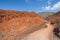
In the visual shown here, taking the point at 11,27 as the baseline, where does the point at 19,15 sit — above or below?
above

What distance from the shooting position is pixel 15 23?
25531 millimetres

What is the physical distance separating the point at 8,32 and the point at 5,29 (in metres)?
1.07

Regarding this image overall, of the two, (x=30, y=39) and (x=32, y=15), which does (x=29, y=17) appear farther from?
(x=30, y=39)

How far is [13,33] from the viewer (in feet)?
76.4

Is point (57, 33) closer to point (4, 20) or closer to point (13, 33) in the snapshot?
point (13, 33)

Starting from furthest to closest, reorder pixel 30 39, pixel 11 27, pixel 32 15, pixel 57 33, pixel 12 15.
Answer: pixel 32 15 → pixel 12 15 → pixel 11 27 → pixel 30 39 → pixel 57 33

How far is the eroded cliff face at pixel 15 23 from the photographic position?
23.3 meters

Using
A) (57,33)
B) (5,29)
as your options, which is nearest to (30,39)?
(57,33)

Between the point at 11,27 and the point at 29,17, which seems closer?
the point at 11,27

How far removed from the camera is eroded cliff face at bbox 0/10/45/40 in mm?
23292

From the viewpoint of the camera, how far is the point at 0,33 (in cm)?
2347

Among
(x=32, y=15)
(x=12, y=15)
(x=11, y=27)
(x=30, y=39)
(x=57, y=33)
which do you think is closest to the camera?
(x=57, y=33)

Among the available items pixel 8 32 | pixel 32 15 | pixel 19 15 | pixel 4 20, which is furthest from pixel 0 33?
pixel 32 15

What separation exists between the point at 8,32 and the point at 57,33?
9.84 meters
